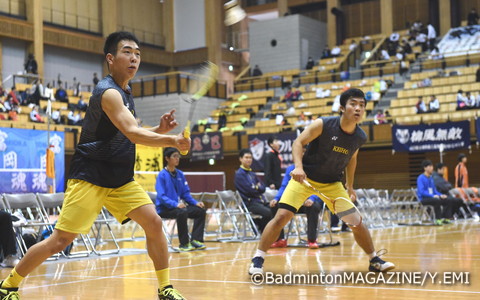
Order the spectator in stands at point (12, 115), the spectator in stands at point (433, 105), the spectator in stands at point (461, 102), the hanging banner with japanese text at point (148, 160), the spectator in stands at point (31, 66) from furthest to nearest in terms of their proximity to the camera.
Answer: the spectator in stands at point (31, 66) < the spectator in stands at point (433, 105) < the spectator in stands at point (461, 102) < the spectator in stands at point (12, 115) < the hanging banner with japanese text at point (148, 160)

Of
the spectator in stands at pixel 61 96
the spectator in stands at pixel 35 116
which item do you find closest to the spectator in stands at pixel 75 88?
the spectator in stands at pixel 61 96

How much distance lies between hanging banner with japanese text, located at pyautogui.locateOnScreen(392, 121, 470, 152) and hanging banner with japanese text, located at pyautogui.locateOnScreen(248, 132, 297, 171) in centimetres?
370

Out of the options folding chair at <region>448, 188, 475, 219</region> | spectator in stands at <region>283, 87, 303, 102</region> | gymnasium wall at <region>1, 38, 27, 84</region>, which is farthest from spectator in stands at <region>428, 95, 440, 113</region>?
gymnasium wall at <region>1, 38, 27, 84</region>

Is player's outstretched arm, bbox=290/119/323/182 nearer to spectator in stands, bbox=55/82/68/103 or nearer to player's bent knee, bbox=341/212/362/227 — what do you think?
player's bent knee, bbox=341/212/362/227

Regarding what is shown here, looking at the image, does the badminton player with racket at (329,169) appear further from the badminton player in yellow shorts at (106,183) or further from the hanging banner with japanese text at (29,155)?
the hanging banner with japanese text at (29,155)

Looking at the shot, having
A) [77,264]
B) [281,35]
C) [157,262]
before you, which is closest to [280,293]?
[157,262]

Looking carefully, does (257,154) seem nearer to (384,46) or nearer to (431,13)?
(384,46)

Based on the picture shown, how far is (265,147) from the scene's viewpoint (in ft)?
81.7

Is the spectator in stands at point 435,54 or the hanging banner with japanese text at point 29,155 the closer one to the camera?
the hanging banner with japanese text at point 29,155

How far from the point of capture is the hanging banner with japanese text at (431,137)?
72.4 ft

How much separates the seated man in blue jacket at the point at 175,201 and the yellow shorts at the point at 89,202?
538 centimetres

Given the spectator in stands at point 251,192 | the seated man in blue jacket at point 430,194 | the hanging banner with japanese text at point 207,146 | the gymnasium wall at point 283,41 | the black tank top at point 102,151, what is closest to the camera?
the black tank top at point 102,151

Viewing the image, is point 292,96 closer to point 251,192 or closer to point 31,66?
point 31,66

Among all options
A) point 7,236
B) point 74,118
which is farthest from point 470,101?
point 7,236
